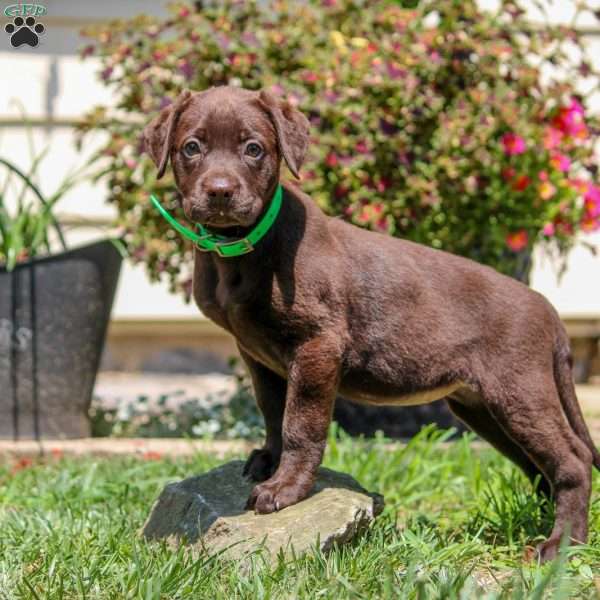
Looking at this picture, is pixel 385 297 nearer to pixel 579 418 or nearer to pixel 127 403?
pixel 579 418

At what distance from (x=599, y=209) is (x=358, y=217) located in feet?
4.79

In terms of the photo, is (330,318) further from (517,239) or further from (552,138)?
(552,138)

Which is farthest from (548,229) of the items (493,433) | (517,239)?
(493,433)

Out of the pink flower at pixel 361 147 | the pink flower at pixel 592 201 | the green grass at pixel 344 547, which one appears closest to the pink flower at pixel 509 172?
the pink flower at pixel 592 201

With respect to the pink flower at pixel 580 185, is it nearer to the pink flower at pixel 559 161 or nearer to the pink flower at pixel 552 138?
the pink flower at pixel 559 161

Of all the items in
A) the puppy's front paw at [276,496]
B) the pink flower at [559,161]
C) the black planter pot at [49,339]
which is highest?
the pink flower at [559,161]

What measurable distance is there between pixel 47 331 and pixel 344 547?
9.44ft

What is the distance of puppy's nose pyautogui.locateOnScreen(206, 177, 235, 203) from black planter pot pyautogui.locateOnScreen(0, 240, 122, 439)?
8.87 ft

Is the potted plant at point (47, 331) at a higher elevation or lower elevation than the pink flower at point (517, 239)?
lower

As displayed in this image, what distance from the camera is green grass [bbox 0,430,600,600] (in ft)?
9.35

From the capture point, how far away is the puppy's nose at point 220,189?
3068 millimetres

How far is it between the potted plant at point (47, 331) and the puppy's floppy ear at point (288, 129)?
2547mm

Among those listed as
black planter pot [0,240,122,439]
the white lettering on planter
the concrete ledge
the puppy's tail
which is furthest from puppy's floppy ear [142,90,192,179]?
the white lettering on planter

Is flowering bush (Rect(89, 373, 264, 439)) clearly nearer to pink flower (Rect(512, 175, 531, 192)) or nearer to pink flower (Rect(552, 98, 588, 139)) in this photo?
pink flower (Rect(512, 175, 531, 192))
